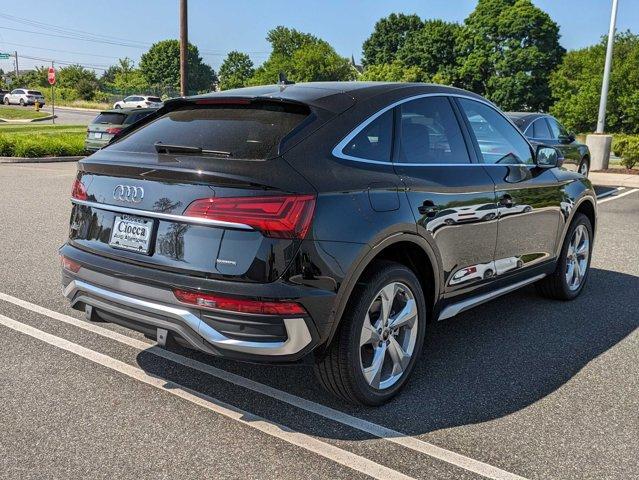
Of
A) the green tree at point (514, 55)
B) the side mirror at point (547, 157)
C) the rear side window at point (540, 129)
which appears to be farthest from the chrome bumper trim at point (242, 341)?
the green tree at point (514, 55)

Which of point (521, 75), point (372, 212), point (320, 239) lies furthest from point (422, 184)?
point (521, 75)

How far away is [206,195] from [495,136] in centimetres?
255

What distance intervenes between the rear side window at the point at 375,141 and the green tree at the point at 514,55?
60762 millimetres

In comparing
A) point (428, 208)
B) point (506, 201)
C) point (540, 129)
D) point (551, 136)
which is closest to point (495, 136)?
point (506, 201)

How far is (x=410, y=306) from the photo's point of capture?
3557mm

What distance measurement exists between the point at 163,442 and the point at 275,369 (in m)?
1.05

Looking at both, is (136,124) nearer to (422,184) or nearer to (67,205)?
(422,184)

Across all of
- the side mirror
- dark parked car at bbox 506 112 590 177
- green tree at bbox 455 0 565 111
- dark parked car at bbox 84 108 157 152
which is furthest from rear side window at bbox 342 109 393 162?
green tree at bbox 455 0 565 111

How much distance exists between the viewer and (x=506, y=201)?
14.4 ft

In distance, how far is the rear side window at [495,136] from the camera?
4.36 metres

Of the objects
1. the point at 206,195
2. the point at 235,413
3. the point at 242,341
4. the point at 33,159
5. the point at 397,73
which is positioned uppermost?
the point at 397,73

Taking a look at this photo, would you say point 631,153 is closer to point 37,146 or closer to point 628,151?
point 628,151

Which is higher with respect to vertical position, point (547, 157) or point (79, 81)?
point (79, 81)

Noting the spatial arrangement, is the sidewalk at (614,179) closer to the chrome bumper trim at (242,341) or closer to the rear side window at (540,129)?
the rear side window at (540,129)
